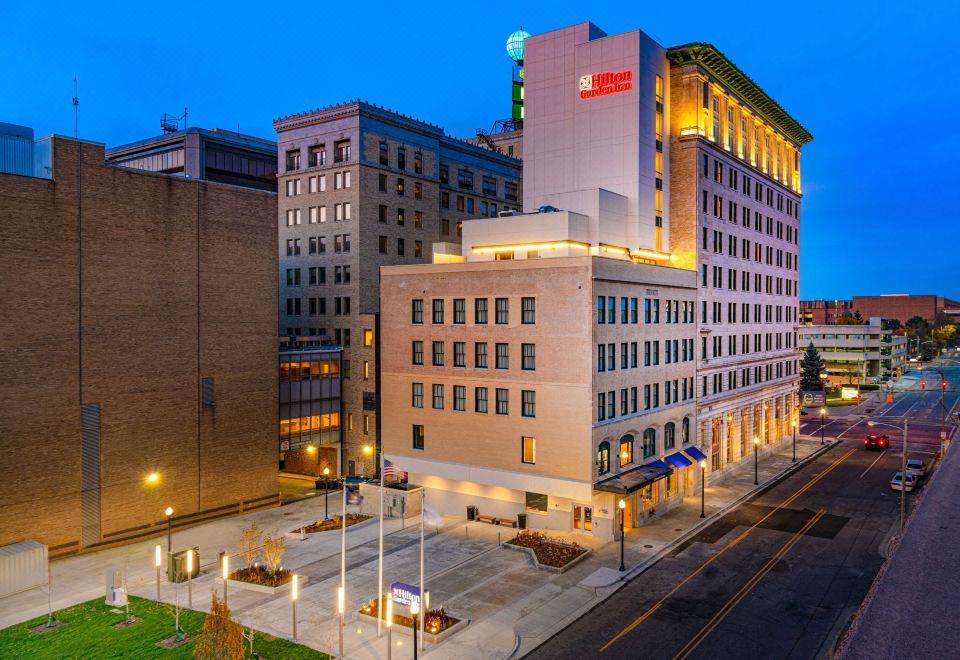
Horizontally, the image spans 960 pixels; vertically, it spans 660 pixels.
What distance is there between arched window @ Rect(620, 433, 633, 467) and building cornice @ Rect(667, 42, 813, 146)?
31.4 meters

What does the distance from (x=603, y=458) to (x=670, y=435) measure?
11.1 meters

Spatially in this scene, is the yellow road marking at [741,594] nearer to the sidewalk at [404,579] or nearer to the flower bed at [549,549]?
the sidewalk at [404,579]

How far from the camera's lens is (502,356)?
153 ft

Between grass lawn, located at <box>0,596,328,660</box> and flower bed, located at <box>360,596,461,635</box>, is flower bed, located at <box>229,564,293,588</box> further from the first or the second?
flower bed, located at <box>360,596,461,635</box>

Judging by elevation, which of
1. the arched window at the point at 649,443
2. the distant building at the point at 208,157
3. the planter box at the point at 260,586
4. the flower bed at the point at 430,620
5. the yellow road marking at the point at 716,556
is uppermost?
the distant building at the point at 208,157

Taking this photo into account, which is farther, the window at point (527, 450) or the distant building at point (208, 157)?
the distant building at point (208, 157)

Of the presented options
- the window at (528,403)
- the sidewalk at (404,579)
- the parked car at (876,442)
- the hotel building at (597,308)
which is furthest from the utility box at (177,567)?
the parked car at (876,442)

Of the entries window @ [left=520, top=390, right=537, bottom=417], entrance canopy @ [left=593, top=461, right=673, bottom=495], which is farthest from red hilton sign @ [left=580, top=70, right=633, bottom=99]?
entrance canopy @ [left=593, top=461, right=673, bottom=495]

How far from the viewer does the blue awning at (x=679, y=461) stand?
5028 centimetres

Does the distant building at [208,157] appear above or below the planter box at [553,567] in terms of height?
above

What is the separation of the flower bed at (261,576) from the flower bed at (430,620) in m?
5.22

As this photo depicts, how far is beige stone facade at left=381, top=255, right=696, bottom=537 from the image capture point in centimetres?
4328

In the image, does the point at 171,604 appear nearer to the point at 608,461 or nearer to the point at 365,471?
the point at 608,461

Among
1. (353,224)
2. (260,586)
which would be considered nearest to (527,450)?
(260,586)
